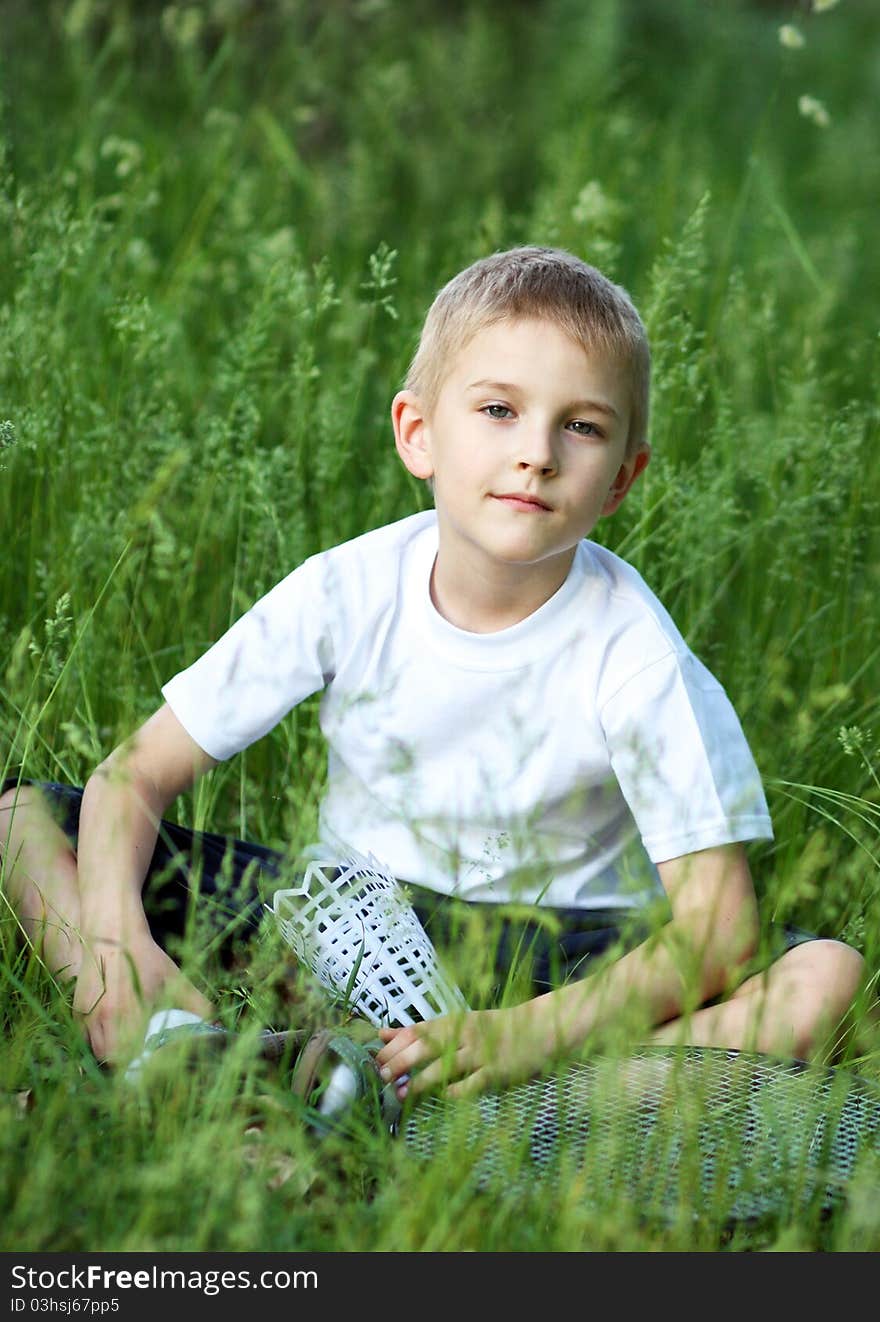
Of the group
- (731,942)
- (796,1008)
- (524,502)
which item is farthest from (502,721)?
(796,1008)

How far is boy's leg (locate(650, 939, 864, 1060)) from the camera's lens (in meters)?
1.94

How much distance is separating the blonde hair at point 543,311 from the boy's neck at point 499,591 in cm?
21

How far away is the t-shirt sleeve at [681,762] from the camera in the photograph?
197 cm

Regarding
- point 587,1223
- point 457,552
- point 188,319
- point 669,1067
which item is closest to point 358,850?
point 457,552

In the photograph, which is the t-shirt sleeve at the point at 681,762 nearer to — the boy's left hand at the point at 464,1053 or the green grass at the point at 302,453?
the green grass at the point at 302,453

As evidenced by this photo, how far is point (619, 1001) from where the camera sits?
6.20ft

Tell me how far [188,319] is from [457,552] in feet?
5.47

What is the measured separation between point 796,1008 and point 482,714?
547 mm

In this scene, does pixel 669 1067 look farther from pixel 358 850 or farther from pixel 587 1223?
pixel 358 850

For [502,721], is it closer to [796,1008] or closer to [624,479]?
[624,479]

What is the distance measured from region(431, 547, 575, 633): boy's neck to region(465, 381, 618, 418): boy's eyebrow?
0.22m

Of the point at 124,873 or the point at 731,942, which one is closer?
the point at 731,942

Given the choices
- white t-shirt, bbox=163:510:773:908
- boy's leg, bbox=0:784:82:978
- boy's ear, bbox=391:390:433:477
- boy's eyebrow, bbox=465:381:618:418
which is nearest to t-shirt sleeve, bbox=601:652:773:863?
white t-shirt, bbox=163:510:773:908

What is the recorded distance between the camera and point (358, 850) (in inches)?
87.4
